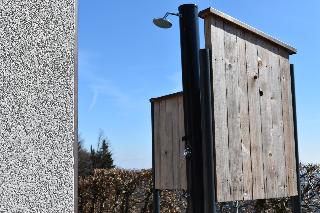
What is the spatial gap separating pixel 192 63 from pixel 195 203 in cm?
91

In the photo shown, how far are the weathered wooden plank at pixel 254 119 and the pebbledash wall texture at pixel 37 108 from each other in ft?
5.39

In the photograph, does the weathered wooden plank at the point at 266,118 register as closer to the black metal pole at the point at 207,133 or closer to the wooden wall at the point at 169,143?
the black metal pole at the point at 207,133

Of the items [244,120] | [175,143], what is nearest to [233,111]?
[244,120]

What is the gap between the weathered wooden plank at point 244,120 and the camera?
129 inches

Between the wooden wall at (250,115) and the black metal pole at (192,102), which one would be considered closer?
the black metal pole at (192,102)

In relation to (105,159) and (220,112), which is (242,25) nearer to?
(220,112)

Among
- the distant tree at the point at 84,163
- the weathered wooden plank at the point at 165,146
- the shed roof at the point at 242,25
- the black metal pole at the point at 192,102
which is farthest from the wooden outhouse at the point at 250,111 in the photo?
the distant tree at the point at 84,163

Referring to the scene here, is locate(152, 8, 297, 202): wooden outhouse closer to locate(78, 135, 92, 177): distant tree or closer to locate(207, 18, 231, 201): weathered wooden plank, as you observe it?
locate(207, 18, 231, 201): weathered wooden plank

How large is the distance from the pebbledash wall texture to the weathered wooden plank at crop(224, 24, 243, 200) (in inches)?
52.8

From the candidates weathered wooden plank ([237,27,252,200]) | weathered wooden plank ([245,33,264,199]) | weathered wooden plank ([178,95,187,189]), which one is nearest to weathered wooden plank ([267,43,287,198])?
weathered wooden plank ([245,33,264,199])

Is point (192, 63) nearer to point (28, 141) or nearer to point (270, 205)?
point (28, 141)

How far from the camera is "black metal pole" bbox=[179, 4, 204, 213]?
2.94 meters

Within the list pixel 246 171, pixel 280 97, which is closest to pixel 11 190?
pixel 246 171

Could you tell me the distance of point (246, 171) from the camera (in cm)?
330
